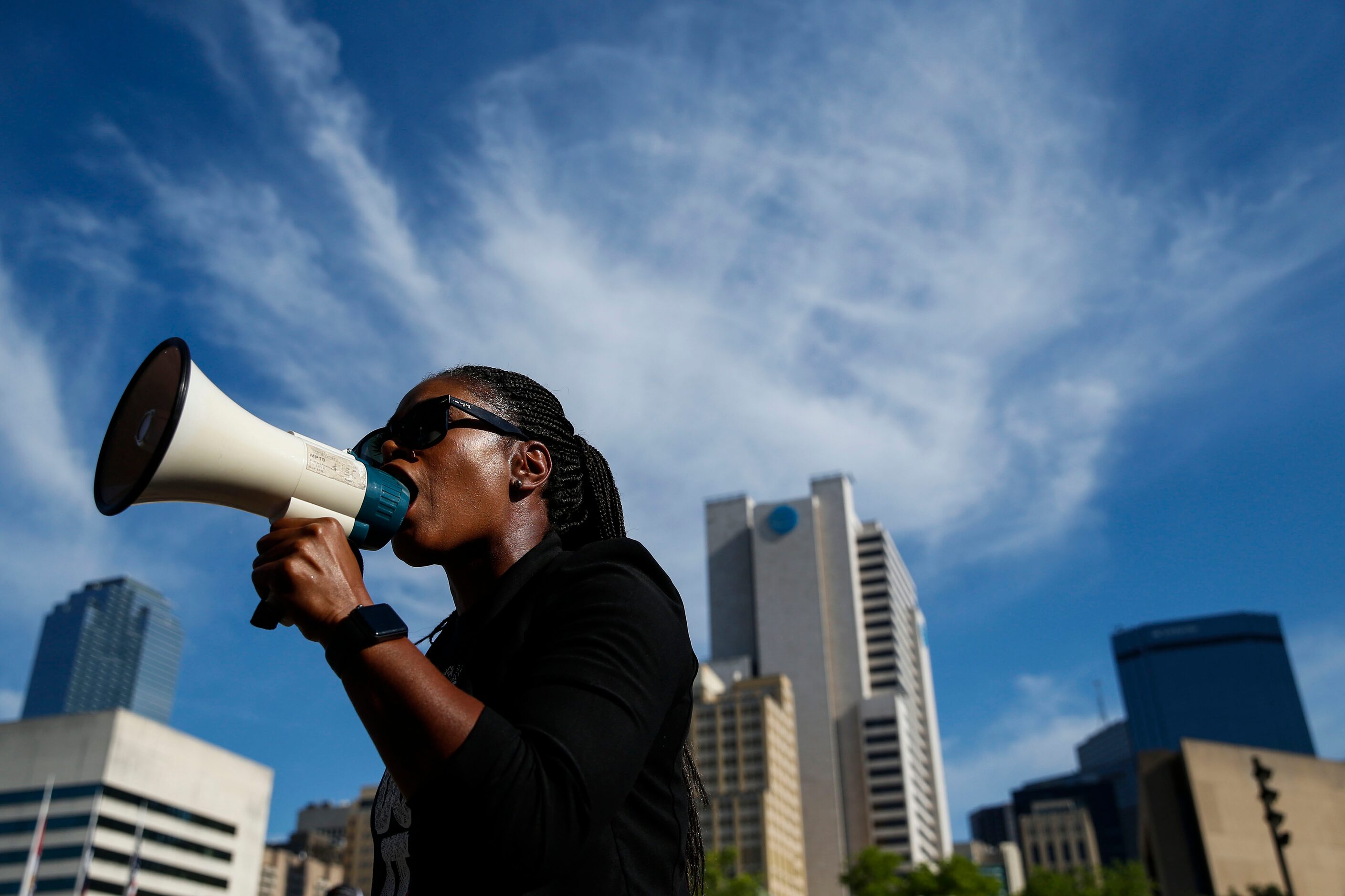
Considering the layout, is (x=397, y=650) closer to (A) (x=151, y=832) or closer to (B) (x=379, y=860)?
(B) (x=379, y=860)

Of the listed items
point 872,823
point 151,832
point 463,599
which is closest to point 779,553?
point 872,823

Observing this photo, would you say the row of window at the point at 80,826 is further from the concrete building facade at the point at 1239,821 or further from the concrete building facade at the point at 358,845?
the concrete building facade at the point at 1239,821

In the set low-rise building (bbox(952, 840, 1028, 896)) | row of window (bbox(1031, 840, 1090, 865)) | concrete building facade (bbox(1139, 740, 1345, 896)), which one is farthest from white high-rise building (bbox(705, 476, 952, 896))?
concrete building facade (bbox(1139, 740, 1345, 896))

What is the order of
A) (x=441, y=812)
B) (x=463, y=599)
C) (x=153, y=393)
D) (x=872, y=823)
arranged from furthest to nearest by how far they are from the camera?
(x=872, y=823), (x=463, y=599), (x=153, y=393), (x=441, y=812)

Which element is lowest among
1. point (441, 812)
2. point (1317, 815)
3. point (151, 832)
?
point (441, 812)

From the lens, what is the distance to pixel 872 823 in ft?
474

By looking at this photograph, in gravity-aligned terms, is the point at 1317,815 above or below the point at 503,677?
above

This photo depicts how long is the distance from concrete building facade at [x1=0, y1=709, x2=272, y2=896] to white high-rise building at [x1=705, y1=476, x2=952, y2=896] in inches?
2963

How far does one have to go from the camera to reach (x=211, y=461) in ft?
6.40

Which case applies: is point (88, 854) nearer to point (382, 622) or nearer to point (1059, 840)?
point (382, 622)

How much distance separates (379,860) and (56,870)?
391 feet

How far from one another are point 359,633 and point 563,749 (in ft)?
1.30

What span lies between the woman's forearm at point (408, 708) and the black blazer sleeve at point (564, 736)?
0.03 metres

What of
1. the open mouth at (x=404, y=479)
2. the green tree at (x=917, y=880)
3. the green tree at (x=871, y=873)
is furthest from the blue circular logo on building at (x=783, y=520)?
the open mouth at (x=404, y=479)
